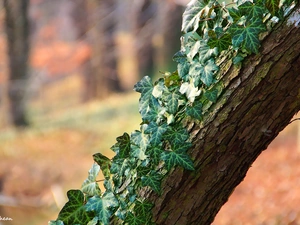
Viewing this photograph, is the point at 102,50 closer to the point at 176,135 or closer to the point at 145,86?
the point at 145,86

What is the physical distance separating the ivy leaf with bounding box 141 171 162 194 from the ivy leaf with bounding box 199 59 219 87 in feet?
1.28

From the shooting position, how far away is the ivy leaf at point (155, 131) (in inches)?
59.9

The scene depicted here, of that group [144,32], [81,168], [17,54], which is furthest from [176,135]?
[144,32]

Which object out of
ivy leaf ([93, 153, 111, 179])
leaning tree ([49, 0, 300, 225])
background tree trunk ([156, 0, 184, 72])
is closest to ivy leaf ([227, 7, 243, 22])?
leaning tree ([49, 0, 300, 225])

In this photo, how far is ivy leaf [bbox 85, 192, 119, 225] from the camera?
61.7 inches

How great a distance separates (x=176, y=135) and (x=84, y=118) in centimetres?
798

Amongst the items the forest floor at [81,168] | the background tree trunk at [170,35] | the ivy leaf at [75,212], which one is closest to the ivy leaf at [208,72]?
the ivy leaf at [75,212]

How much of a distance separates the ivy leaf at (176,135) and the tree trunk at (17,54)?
27.3 feet

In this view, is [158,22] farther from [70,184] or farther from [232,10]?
[232,10]

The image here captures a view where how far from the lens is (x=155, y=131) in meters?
1.53

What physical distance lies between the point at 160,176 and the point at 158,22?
32.0ft

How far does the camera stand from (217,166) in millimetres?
1496

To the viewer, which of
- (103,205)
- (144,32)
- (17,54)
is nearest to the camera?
(103,205)

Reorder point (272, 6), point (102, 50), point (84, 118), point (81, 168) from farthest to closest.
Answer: point (102, 50) < point (84, 118) < point (81, 168) < point (272, 6)
